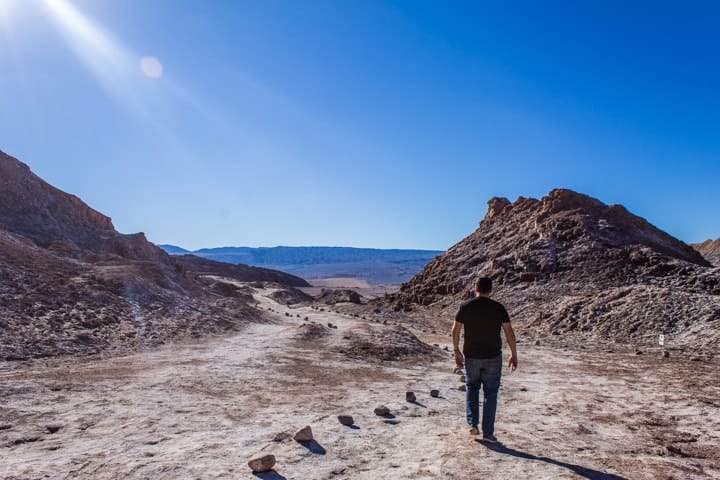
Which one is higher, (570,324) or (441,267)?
(441,267)

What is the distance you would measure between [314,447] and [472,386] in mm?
2170

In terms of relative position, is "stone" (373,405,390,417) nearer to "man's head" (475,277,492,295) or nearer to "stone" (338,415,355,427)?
"stone" (338,415,355,427)

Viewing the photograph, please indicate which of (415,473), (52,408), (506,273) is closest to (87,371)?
(52,408)

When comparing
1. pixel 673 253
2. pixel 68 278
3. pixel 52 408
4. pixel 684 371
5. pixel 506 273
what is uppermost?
pixel 673 253

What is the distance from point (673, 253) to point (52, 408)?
42.5 m

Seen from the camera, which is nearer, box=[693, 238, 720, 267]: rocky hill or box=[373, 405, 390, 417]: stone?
box=[373, 405, 390, 417]: stone

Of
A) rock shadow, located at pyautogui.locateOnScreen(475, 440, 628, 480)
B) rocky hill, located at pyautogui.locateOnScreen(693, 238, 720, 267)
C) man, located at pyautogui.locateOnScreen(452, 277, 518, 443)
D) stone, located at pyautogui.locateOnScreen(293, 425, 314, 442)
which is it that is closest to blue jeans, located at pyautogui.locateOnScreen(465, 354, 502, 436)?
man, located at pyautogui.locateOnScreen(452, 277, 518, 443)

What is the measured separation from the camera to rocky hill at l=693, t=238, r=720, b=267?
202 feet

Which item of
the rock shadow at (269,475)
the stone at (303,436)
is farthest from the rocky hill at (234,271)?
the rock shadow at (269,475)

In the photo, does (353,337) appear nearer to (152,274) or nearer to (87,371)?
(87,371)

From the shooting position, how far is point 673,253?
37.2m

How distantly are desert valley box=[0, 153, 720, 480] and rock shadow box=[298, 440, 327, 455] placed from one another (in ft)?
0.13

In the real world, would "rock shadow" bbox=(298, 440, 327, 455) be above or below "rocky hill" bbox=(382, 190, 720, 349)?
below

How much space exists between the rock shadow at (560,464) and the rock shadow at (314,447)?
2009mm
